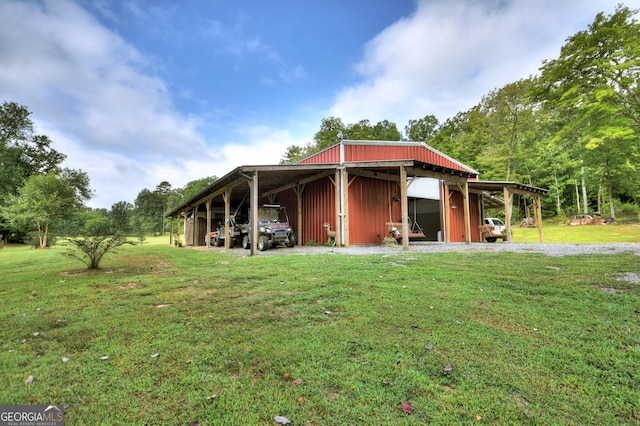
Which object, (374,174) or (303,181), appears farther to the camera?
(303,181)

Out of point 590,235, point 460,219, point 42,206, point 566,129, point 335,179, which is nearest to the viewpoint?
point 335,179

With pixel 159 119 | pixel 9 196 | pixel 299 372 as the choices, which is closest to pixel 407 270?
pixel 299 372

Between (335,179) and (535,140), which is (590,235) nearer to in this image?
(535,140)

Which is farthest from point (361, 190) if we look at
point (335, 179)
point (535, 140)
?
point (535, 140)

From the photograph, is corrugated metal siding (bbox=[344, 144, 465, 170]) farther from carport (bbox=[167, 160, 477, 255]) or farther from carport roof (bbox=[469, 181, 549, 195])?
carport roof (bbox=[469, 181, 549, 195])

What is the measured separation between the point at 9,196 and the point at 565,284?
3650 cm

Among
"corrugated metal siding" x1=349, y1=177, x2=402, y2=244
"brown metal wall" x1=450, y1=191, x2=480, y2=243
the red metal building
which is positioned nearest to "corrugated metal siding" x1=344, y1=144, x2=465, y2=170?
the red metal building

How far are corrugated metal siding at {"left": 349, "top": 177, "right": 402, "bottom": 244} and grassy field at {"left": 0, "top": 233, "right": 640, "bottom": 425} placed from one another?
28.7 ft

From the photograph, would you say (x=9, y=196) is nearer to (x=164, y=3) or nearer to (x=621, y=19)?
(x=164, y=3)

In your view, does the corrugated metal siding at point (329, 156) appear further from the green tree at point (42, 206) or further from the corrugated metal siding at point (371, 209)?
the green tree at point (42, 206)

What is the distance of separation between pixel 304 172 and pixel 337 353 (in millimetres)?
11418

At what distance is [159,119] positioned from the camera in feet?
57.4

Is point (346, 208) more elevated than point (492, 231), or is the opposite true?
point (346, 208)

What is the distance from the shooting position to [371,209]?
13.8 m
